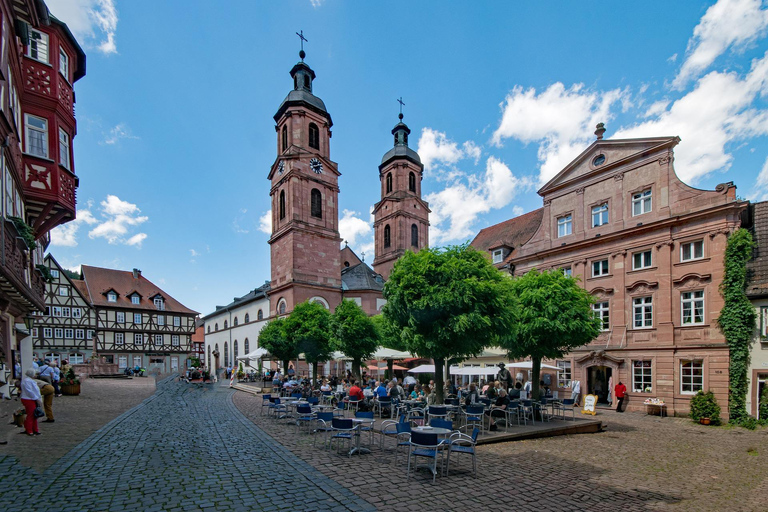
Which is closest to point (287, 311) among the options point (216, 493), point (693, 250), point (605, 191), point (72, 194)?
point (72, 194)

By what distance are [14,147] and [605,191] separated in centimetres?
2551

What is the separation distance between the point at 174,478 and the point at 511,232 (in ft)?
98.5

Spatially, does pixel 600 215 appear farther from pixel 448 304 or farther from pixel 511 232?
pixel 448 304

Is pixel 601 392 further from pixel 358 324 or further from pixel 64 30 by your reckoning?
pixel 64 30

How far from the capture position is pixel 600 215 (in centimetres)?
2416

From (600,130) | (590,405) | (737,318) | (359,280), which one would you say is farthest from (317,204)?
(737,318)

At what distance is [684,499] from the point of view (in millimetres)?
7715

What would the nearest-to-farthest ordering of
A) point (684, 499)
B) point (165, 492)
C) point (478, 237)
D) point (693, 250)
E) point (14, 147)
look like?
1. point (165, 492)
2. point (684, 499)
3. point (14, 147)
4. point (693, 250)
5. point (478, 237)

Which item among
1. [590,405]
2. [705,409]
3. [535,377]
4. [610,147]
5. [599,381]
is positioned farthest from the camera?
[599,381]

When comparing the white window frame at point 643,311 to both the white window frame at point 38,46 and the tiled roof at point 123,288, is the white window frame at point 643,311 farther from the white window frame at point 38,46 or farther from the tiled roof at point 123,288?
the tiled roof at point 123,288

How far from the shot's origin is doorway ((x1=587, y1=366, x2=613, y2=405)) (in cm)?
2373

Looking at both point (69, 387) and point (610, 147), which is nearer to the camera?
point (69, 387)

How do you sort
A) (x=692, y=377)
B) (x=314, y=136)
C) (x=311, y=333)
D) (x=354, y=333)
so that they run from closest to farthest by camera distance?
(x=692, y=377)
(x=354, y=333)
(x=311, y=333)
(x=314, y=136)

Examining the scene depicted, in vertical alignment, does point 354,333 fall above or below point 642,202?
below
